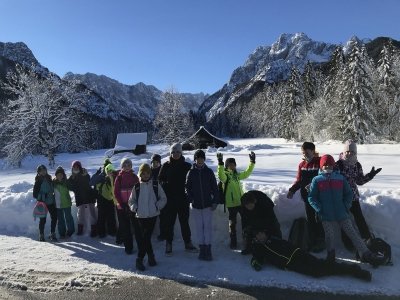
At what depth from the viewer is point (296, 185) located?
285 inches

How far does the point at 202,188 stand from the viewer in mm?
7160

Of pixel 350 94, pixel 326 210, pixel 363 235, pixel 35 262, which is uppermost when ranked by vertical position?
pixel 350 94

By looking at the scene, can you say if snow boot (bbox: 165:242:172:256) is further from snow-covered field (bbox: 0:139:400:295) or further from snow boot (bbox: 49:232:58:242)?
snow boot (bbox: 49:232:58:242)

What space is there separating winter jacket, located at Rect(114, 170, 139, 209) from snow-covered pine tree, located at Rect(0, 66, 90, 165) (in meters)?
28.6

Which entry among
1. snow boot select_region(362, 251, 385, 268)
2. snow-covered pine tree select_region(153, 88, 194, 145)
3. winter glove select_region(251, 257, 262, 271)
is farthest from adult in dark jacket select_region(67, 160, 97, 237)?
snow-covered pine tree select_region(153, 88, 194, 145)

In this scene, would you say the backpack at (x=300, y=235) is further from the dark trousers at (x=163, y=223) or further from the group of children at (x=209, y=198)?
the dark trousers at (x=163, y=223)

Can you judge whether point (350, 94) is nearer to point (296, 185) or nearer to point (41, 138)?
point (41, 138)

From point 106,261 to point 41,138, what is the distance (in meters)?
30.1

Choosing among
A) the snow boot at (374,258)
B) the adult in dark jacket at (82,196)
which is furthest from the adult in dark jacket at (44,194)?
the snow boot at (374,258)

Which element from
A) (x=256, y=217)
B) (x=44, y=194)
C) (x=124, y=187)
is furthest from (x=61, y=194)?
(x=256, y=217)

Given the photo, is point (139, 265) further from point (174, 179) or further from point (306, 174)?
point (306, 174)

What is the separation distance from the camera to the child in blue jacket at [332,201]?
627cm

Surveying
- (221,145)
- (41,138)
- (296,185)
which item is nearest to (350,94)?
(221,145)

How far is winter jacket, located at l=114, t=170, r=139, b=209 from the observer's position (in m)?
7.46
